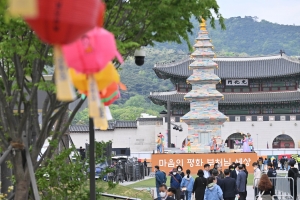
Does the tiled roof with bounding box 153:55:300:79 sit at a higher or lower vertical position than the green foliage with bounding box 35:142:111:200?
higher

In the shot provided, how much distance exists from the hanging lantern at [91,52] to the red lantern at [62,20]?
0.20m

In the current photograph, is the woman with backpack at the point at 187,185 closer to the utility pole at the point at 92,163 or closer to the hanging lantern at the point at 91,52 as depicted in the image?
the utility pole at the point at 92,163

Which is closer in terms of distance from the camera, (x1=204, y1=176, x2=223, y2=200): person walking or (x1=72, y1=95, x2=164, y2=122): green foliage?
(x1=204, y1=176, x2=223, y2=200): person walking

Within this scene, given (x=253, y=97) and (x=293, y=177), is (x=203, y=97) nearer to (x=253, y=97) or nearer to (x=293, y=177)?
(x=253, y=97)

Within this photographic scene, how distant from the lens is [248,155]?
45.1 metres

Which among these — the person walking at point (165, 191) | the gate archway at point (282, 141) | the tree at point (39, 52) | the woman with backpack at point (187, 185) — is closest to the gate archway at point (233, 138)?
the gate archway at point (282, 141)

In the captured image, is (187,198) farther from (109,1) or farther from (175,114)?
(175,114)

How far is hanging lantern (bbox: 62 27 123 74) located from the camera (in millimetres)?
3377

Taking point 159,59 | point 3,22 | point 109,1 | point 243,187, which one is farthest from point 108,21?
point 159,59

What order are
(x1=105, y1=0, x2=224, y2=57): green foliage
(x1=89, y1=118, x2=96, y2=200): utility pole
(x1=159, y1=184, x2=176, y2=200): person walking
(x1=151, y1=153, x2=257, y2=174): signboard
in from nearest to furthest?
(x1=105, y1=0, x2=224, y2=57): green foliage < (x1=89, y1=118, x2=96, y2=200): utility pole < (x1=159, y1=184, x2=176, y2=200): person walking < (x1=151, y1=153, x2=257, y2=174): signboard

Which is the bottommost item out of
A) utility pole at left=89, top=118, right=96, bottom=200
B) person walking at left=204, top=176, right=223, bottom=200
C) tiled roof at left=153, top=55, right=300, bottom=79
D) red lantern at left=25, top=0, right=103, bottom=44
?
person walking at left=204, top=176, right=223, bottom=200

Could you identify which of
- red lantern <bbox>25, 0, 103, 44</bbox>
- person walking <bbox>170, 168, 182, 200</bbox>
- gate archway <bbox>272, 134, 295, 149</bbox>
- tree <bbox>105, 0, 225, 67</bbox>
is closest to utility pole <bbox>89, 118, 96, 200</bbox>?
tree <bbox>105, 0, 225, 67</bbox>

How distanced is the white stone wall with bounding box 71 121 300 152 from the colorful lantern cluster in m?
68.1

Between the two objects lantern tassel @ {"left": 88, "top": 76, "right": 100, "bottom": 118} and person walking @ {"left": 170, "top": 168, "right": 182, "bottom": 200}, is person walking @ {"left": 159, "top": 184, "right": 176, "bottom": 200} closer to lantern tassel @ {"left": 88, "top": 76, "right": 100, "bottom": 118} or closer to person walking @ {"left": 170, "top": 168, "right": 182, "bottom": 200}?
person walking @ {"left": 170, "top": 168, "right": 182, "bottom": 200}
